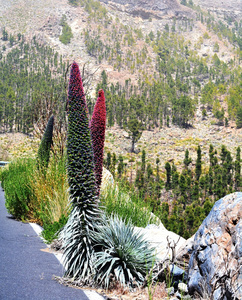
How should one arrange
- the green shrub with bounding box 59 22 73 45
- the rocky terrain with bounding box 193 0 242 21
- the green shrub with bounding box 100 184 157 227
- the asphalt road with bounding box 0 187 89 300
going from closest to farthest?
the asphalt road with bounding box 0 187 89 300
the green shrub with bounding box 100 184 157 227
the green shrub with bounding box 59 22 73 45
the rocky terrain with bounding box 193 0 242 21

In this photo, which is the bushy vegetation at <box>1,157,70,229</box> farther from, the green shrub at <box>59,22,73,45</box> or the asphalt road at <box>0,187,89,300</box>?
the green shrub at <box>59,22,73,45</box>

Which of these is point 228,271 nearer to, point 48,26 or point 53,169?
point 53,169

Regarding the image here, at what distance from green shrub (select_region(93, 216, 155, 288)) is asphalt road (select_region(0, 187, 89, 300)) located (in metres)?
0.35

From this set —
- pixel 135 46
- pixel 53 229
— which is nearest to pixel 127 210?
pixel 53 229

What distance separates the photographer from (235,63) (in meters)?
127

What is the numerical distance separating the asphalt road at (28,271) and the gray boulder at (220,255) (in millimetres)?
1101

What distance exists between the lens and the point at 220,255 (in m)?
2.46

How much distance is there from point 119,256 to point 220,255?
1.08m

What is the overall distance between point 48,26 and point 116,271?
469ft

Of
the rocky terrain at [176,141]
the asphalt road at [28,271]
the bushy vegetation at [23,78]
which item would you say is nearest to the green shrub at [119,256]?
the asphalt road at [28,271]

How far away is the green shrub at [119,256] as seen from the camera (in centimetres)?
294

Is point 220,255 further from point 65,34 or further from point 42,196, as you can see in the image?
point 65,34

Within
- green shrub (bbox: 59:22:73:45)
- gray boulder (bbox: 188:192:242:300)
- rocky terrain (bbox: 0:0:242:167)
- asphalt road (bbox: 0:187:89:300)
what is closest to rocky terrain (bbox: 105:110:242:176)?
rocky terrain (bbox: 0:0:242:167)

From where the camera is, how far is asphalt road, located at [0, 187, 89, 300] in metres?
2.70
